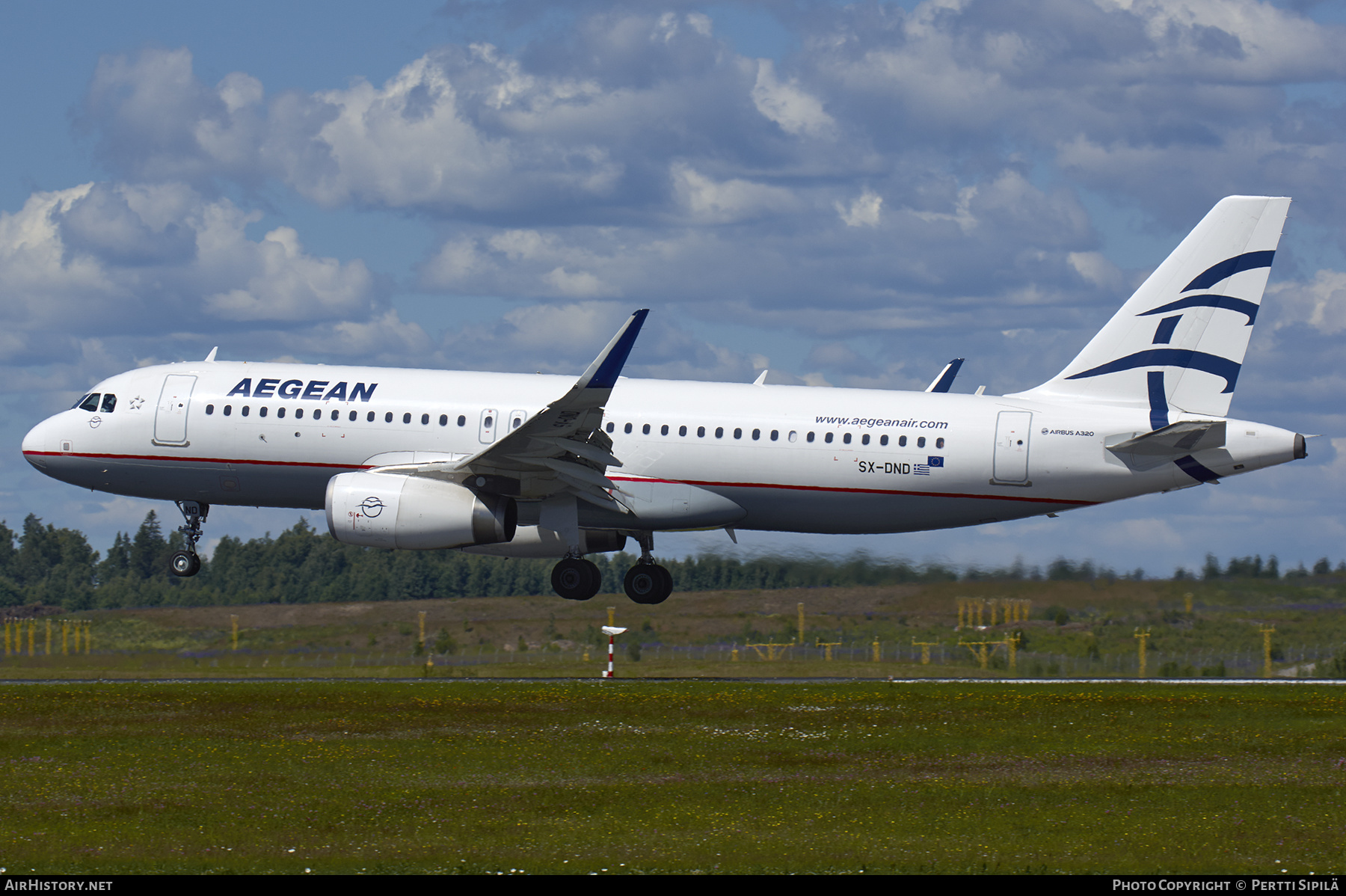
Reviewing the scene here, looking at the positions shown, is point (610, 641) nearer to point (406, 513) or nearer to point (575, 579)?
point (575, 579)

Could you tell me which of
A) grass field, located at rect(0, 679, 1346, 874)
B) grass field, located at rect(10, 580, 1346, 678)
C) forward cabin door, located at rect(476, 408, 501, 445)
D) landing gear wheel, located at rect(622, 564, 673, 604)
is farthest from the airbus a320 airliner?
grass field, located at rect(0, 679, 1346, 874)

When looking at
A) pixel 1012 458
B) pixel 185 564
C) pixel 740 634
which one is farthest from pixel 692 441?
pixel 185 564

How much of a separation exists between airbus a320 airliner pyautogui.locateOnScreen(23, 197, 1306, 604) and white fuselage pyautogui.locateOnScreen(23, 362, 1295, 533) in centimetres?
5

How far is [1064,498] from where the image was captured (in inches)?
1368

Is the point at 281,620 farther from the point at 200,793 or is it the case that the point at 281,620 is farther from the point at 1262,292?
the point at 1262,292

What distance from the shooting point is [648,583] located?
3891 cm

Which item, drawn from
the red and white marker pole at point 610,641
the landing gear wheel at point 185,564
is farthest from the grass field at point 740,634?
the landing gear wheel at point 185,564

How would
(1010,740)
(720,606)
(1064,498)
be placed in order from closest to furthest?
1. (1010,740)
2. (1064,498)
3. (720,606)

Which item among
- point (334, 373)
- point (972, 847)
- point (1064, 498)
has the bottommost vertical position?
point (972, 847)

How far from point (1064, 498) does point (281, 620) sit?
935 inches

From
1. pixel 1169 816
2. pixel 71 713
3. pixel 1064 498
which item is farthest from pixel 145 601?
pixel 1169 816

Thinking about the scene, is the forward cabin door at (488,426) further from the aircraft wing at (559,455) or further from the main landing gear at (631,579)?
the main landing gear at (631,579)

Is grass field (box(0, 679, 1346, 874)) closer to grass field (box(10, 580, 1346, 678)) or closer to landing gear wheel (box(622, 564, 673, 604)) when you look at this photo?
grass field (box(10, 580, 1346, 678))

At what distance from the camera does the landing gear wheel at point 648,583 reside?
3888cm
